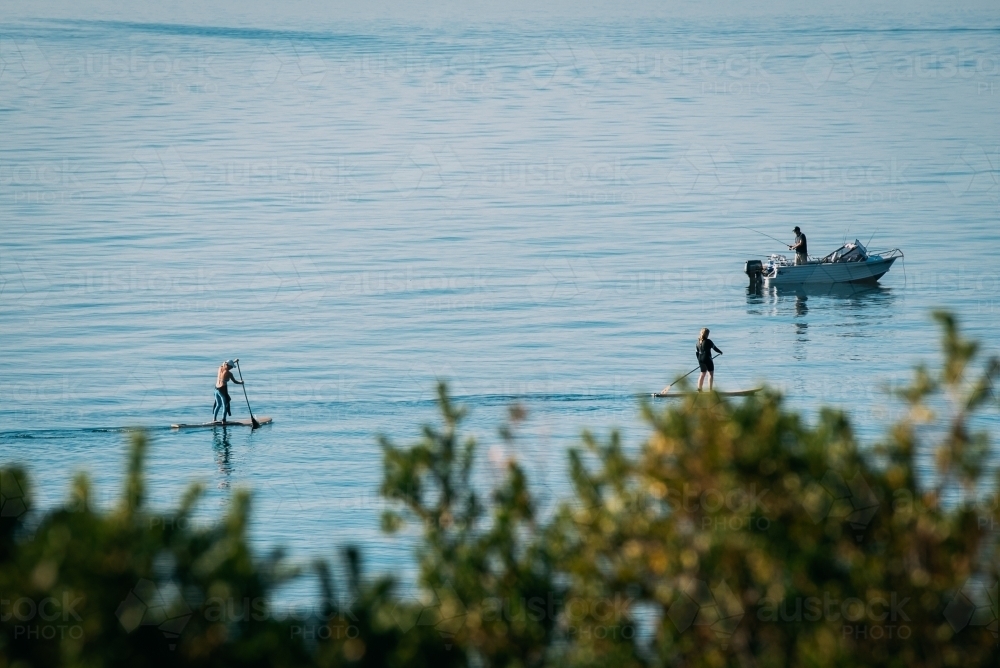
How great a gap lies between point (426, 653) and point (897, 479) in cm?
292

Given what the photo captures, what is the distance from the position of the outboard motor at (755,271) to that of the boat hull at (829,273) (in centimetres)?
45

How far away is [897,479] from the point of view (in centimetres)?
886

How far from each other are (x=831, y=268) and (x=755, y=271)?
9.58ft

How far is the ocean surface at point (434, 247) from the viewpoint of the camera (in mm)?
34250

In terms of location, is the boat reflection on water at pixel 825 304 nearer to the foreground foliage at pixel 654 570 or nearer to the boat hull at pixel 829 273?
the boat hull at pixel 829 273

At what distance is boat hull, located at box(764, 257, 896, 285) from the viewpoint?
172ft

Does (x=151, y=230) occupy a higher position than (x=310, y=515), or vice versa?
(x=151, y=230)

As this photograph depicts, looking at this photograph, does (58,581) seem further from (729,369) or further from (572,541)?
(729,369)

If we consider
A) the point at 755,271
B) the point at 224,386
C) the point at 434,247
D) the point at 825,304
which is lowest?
the point at 224,386

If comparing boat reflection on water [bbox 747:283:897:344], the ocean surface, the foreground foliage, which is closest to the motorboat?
boat reflection on water [bbox 747:283:897:344]

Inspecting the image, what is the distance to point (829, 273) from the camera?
52.8m

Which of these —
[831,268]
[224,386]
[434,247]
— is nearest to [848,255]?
[831,268]

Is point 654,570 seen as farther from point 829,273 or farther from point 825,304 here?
point 829,273

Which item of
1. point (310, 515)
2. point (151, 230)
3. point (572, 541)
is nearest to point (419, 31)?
point (151, 230)
